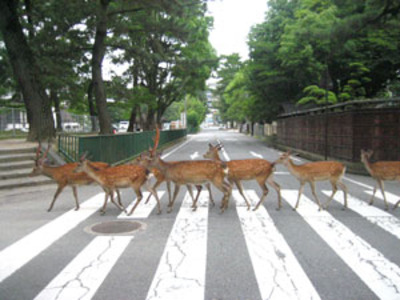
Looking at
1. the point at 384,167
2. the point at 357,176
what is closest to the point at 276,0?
the point at 357,176

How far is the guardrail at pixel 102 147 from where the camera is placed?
12375mm

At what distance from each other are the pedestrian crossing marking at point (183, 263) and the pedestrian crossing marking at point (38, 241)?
1792mm

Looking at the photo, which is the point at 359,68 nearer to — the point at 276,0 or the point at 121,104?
the point at 276,0

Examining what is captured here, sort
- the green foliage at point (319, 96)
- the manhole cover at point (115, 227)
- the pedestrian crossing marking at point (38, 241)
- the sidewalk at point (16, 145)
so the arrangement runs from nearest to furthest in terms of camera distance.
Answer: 1. the pedestrian crossing marking at point (38, 241)
2. the manhole cover at point (115, 227)
3. the sidewalk at point (16, 145)
4. the green foliage at point (319, 96)

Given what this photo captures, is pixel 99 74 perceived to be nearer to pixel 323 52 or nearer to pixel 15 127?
pixel 15 127

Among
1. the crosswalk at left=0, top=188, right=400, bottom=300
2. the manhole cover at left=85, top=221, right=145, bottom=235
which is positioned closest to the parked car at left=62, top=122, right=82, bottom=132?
the crosswalk at left=0, top=188, right=400, bottom=300

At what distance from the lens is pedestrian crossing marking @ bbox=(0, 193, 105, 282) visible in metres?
4.83

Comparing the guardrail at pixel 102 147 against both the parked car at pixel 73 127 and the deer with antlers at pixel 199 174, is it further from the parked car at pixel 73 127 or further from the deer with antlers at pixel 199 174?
the parked car at pixel 73 127

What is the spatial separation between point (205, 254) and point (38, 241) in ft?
8.63

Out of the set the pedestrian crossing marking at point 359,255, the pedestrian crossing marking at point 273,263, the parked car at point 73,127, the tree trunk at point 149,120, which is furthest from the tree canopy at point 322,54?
the parked car at point 73,127

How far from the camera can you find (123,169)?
24.5ft

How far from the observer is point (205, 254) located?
200 inches

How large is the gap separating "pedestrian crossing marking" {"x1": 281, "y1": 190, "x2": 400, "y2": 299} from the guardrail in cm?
671

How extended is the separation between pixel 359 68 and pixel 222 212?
19.8 metres
